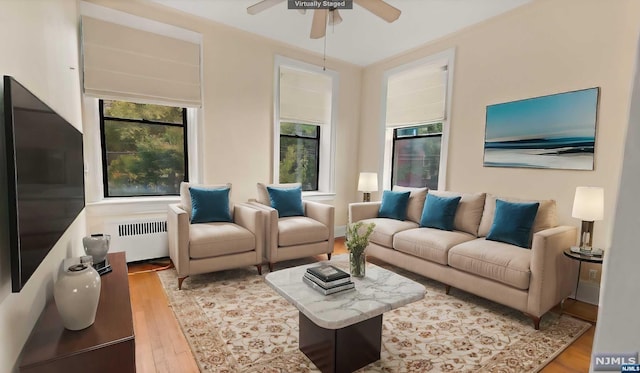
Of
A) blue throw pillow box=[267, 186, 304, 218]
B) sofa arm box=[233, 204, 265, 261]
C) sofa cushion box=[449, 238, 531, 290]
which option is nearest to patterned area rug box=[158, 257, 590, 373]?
sofa cushion box=[449, 238, 531, 290]

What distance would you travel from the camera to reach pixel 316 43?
411 centimetres

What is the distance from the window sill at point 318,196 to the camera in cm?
466

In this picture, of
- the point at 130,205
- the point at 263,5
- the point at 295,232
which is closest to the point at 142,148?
the point at 130,205

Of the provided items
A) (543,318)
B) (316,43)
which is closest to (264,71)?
(316,43)

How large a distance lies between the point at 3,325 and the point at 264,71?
365 cm

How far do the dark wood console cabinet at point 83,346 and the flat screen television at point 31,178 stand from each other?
329 mm

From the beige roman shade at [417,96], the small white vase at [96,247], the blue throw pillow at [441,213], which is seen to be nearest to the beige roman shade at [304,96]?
the beige roman shade at [417,96]

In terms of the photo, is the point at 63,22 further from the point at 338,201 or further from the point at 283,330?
the point at 338,201

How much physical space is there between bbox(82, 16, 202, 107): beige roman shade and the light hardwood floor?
6.50 feet

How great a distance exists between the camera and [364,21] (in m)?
3.44

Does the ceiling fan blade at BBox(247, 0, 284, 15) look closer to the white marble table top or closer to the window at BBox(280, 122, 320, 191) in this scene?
the white marble table top

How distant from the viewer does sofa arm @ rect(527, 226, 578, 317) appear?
223cm

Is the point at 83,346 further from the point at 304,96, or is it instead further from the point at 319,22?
the point at 304,96

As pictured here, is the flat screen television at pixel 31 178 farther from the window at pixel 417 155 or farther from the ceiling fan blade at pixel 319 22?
the window at pixel 417 155
